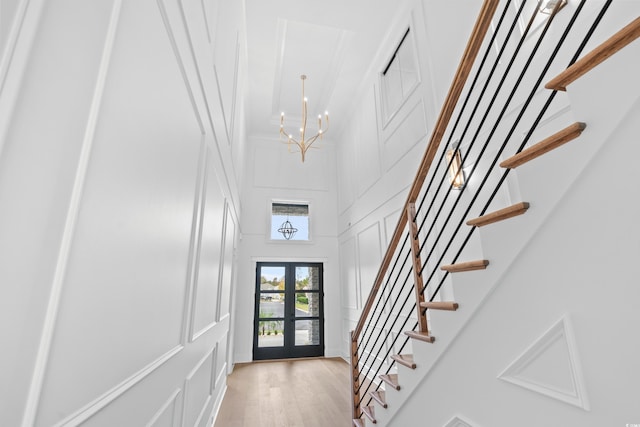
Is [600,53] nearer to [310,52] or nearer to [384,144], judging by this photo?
[384,144]

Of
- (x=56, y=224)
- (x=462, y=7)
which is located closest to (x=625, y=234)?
(x=56, y=224)

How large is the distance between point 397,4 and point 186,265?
14.1ft

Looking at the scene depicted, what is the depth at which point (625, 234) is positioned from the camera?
93cm

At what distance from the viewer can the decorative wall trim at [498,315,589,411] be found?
3.44 feet

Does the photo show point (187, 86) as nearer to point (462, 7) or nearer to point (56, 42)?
point (56, 42)

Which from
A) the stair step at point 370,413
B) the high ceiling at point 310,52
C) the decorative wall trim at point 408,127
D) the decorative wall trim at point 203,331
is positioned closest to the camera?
the decorative wall trim at point 203,331

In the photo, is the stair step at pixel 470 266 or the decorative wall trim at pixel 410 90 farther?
the decorative wall trim at pixel 410 90

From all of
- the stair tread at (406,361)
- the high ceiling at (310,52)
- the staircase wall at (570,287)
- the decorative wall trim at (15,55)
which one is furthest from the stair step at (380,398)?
the high ceiling at (310,52)

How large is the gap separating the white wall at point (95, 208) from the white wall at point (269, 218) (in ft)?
15.0

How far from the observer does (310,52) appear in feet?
16.7

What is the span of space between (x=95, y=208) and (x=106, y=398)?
0.54 meters

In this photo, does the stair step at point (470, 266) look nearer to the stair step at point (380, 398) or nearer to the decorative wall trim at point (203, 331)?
the stair step at point (380, 398)

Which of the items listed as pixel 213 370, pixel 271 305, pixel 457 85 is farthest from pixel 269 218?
pixel 457 85

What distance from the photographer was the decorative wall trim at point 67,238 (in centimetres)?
58
